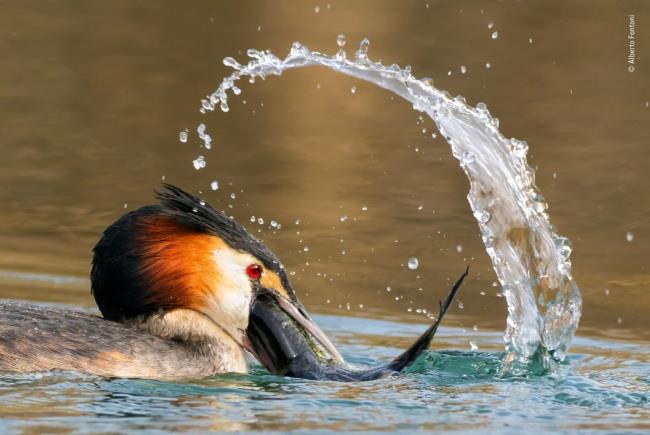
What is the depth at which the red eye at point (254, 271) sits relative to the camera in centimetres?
749

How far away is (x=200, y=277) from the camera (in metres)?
7.48

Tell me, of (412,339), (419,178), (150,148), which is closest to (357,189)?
(419,178)

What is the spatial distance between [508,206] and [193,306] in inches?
73.5

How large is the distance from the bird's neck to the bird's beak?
5.4 inches

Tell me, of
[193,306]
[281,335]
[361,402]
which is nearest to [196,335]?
[193,306]

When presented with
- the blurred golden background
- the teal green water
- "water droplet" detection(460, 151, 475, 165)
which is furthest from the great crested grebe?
the blurred golden background

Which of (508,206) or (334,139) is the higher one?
(334,139)

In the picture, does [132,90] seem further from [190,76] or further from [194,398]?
[194,398]

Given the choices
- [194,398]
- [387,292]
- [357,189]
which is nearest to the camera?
[194,398]

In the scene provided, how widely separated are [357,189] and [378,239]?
45.8 inches

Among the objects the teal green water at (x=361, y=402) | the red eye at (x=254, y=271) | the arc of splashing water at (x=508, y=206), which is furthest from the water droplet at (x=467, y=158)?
the red eye at (x=254, y=271)

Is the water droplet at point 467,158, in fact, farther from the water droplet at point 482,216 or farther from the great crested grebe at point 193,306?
the great crested grebe at point 193,306

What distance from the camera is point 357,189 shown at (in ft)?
38.0

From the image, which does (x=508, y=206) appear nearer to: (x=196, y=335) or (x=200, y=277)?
(x=200, y=277)
